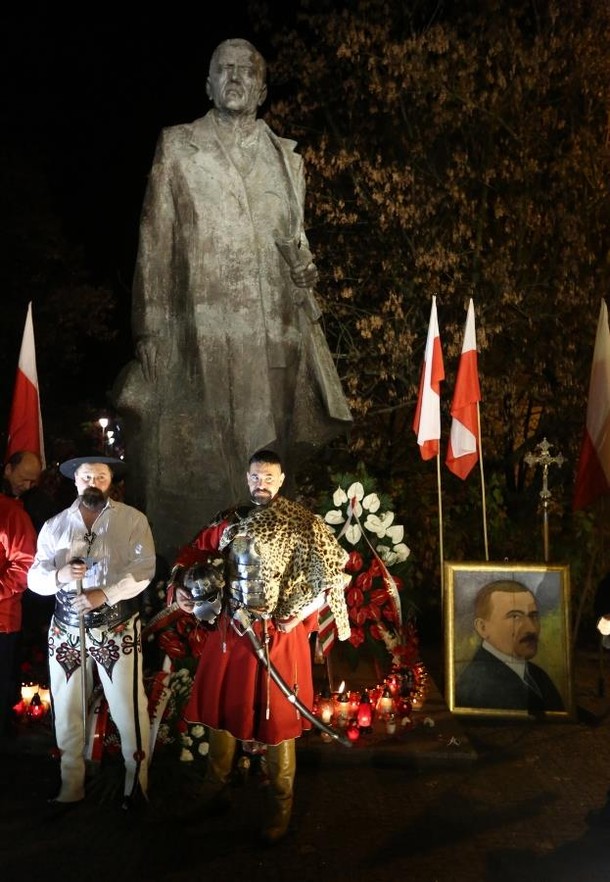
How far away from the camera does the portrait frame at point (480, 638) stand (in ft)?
23.9

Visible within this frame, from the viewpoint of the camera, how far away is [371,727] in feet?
20.5

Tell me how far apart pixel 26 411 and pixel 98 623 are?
343 centimetres

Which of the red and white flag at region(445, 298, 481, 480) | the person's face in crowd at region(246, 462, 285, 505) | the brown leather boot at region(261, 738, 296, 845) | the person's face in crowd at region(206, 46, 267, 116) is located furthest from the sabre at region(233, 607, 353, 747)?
the red and white flag at region(445, 298, 481, 480)

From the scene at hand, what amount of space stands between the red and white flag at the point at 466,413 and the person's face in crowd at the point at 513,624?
1283mm

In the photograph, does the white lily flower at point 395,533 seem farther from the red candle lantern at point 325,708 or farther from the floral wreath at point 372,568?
the red candle lantern at point 325,708

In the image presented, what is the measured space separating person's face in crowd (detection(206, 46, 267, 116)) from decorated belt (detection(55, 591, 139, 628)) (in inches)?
137

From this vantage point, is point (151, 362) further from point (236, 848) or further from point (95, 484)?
point (236, 848)

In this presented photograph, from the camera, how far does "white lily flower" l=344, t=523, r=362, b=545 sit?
6.90 metres

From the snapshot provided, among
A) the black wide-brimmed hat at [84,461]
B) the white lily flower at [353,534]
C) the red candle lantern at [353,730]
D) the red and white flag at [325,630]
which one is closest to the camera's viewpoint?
the black wide-brimmed hat at [84,461]

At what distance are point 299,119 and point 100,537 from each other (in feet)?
38.6

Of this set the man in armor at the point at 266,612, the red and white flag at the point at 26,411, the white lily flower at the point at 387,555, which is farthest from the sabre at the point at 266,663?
the red and white flag at the point at 26,411

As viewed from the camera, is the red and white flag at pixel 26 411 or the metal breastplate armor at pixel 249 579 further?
the red and white flag at pixel 26 411

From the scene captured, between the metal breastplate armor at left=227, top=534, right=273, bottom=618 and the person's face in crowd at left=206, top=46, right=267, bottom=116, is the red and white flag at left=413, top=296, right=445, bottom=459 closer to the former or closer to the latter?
the person's face in crowd at left=206, top=46, right=267, bottom=116

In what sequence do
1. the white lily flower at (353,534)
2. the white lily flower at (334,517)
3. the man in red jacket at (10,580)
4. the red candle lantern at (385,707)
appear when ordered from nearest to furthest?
the man in red jacket at (10,580)
the red candle lantern at (385,707)
the white lily flower at (353,534)
the white lily flower at (334,517)
